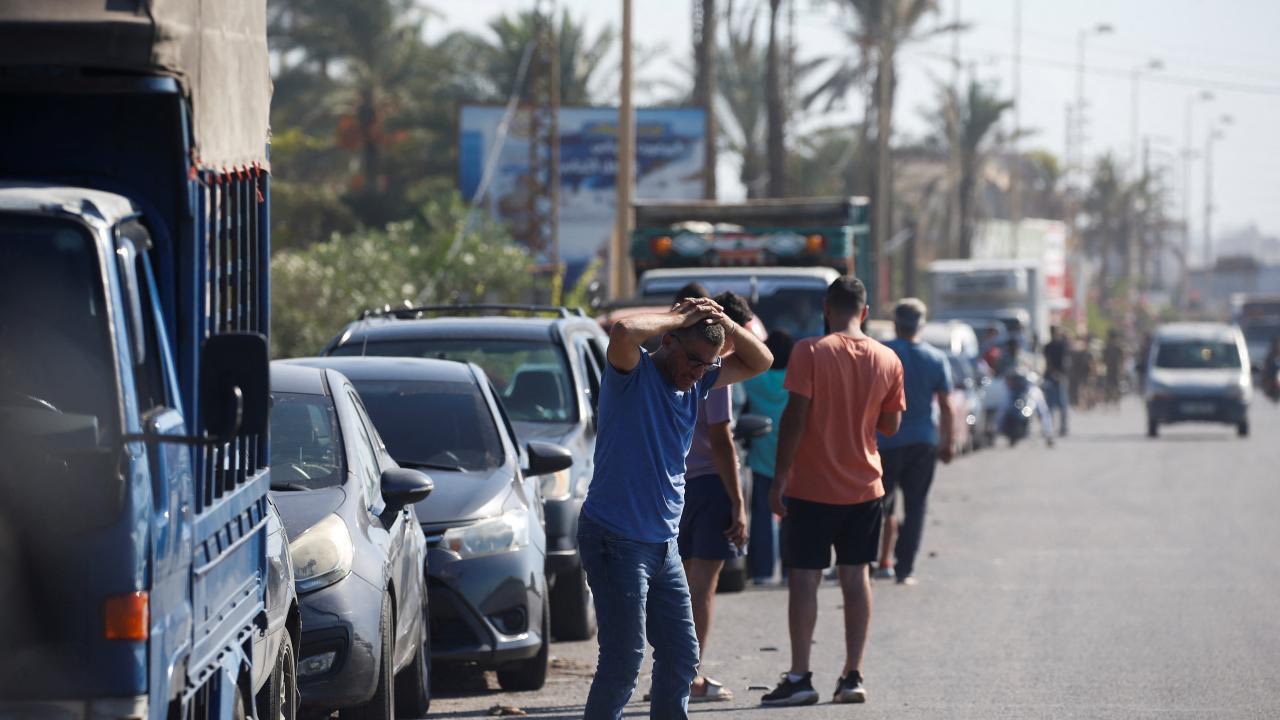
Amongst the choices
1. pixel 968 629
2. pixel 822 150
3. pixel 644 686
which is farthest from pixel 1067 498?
pixel 822 150

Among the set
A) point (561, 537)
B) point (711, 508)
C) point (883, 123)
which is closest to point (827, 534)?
point (711, 508)

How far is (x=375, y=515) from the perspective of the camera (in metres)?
8.05

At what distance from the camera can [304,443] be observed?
834 cm

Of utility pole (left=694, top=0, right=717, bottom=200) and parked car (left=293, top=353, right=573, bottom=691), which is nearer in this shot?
parked car (left=293, top=353, right=573, bottom=691)

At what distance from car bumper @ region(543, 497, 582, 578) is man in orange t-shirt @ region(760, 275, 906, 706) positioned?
5.55 feet

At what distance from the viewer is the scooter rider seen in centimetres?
3297

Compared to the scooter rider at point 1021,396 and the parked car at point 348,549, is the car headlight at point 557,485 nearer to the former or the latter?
the parked car at point 348,549

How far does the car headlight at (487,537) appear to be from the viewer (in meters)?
9.15

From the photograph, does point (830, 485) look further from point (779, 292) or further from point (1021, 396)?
point (1021, 396)

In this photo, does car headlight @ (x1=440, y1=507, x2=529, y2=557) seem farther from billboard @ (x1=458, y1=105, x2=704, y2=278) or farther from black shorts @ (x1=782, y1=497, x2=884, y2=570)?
billboard @ (x1=458, y1=105, x2=704, y2=278)

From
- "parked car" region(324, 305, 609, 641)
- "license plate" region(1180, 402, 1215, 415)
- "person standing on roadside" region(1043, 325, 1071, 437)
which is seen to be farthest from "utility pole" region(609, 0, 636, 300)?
"parked car" region(324, 305, 609, 641)

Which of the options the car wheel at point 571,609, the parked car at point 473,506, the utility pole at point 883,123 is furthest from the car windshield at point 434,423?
the utility pole at point 883,123

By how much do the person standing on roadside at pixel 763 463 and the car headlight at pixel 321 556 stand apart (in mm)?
5192

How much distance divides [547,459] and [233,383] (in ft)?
16.8
